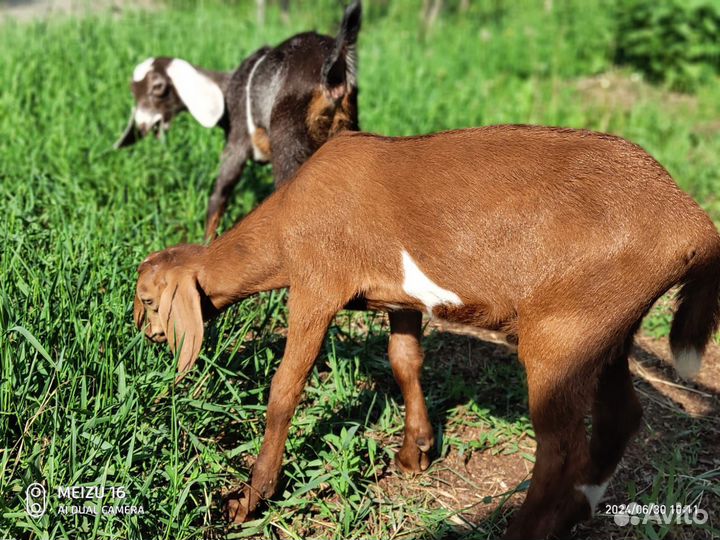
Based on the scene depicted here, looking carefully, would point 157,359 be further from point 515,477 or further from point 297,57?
point 297,57

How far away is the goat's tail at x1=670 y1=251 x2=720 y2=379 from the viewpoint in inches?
111

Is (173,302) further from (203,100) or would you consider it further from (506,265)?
(203,100)

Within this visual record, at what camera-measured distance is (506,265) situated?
→ 2.83 metres

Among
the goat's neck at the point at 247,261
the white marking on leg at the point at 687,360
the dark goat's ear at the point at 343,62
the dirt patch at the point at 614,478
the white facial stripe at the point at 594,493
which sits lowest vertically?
the dirt patch at the point at 614,478

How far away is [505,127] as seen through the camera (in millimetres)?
3074

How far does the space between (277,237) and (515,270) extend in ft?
2.96

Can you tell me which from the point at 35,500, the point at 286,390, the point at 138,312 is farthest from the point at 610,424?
the point at 35,500

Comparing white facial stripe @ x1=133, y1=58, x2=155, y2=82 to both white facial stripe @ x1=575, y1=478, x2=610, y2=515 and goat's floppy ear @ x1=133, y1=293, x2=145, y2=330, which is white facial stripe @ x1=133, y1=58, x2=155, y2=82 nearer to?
goat's floppy ear @ x1=133, y1=293, x2=145, y2=330

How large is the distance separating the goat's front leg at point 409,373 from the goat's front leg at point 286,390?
0.54 metres

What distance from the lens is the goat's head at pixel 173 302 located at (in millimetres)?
3219

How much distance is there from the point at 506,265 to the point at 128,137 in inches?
130

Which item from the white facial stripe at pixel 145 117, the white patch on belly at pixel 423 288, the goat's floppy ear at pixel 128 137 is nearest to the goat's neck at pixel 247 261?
the white patch on belly at pixel 423 288

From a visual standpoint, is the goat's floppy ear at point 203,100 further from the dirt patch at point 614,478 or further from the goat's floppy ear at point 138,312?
the goat's floppy ear at point 138,312

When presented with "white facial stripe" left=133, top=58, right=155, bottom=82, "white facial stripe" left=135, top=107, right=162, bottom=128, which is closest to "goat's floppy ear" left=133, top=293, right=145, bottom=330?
"white facial stripe" left=135, top=107, right=162, bottom=128
